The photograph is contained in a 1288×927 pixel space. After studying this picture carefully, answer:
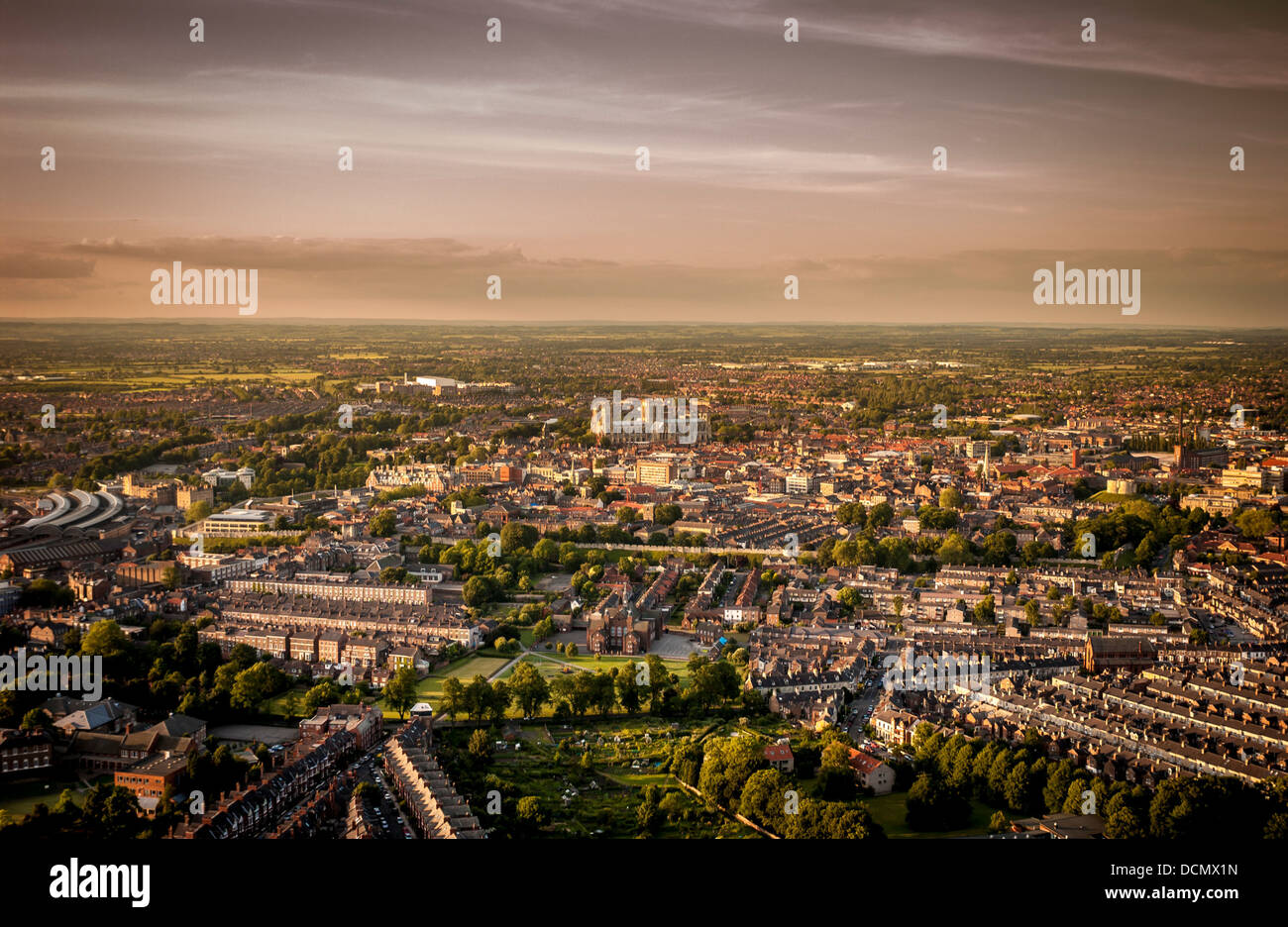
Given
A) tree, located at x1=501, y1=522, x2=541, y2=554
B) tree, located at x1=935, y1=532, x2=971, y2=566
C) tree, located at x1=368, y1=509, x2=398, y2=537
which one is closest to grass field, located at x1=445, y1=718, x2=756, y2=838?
tree, located at x1=501, y1=522, x2=541, y2=554

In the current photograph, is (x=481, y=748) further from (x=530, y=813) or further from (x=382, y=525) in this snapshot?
(x=382, y=525)

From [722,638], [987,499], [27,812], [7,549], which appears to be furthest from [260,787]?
[987,499]

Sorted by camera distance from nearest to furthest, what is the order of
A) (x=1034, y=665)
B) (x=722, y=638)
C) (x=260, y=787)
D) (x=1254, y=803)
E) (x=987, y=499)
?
(x=1254, y=803) < (x=260, y=787) < (x=1034, y=665) < (x=722, y=638) < (x=987, y=499)

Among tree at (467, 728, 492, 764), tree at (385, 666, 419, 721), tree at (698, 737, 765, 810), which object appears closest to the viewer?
tree at (698, 737, 765, 810)

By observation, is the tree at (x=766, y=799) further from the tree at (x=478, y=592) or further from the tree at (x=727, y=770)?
the tree at (x=478, y=592)

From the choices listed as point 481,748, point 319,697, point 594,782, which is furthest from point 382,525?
point 594,782

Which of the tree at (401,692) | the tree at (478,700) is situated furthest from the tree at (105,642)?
the tree at (478,700)

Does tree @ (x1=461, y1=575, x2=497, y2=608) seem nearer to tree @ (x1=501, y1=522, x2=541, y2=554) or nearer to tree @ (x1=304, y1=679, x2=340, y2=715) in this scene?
tree @ (x1=501, y1=522, x2=541, y2=554)

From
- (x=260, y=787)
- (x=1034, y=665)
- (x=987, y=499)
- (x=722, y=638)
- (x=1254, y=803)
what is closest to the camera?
(x=1254, y=803)
